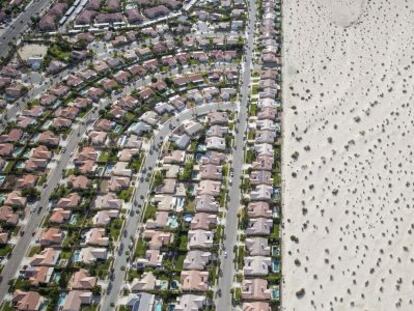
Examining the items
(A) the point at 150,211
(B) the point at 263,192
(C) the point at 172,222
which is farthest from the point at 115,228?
(B) the point at 263,192

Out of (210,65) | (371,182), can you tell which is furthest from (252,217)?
(210,65)

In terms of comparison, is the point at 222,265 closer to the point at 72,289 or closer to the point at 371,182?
the point at 72,289

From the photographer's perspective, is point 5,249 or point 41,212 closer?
point 5,249

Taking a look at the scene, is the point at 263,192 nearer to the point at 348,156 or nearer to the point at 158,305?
the point at 348,156

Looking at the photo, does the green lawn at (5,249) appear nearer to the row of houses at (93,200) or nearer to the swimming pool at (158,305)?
the row of houses at (93,200)

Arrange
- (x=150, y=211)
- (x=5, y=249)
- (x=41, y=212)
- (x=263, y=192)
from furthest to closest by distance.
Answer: (x=263, y=192), (x=41, y=212), (x=150, y=211), (x=5, y=249)

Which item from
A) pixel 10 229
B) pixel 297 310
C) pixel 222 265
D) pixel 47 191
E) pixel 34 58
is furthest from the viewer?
pixel 34 58
